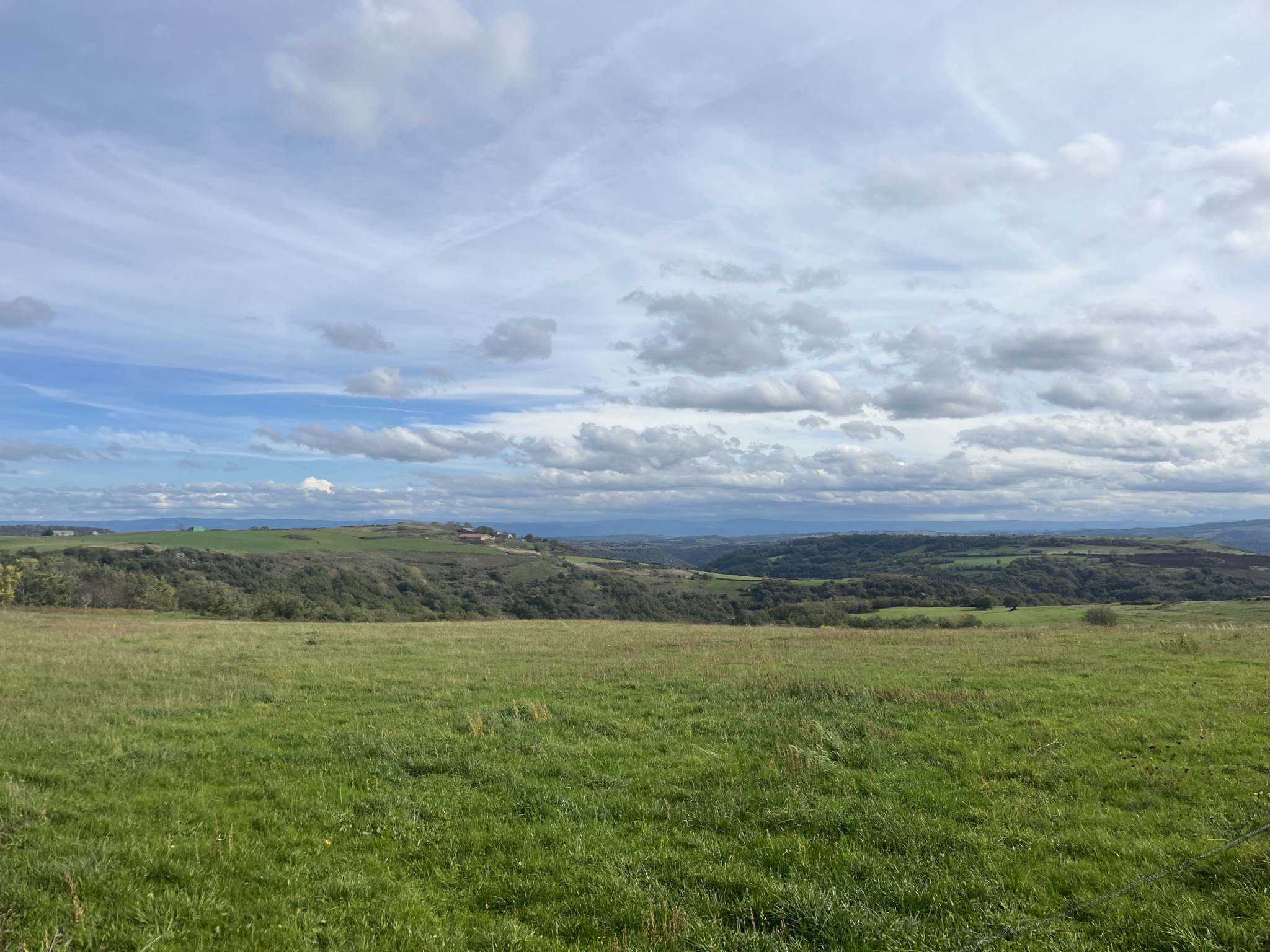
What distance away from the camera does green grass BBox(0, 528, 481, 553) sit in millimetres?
115188

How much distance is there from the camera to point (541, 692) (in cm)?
1767

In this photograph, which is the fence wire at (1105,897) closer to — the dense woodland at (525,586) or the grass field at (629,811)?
the grass field at (629,811)

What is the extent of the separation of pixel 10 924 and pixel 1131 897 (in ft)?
34.9

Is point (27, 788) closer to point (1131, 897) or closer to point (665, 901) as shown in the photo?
point (665, 901)

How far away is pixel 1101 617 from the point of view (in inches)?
1716

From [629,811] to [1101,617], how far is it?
46798mm

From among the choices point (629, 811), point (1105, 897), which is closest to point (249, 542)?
point (629, 811)

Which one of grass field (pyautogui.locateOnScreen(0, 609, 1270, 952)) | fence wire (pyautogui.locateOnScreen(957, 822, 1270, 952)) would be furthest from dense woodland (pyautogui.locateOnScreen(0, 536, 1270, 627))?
fence wire (pyautogui.locateOnScreen(957, 822, 1270, 952))

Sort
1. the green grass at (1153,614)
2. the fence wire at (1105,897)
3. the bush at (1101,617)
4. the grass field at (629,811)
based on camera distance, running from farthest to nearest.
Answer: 1. the bush at (1101,617)
2. the green grass at (1153,614)
3. the grass field at (629,811)
4. the fence wire at (1105,897)

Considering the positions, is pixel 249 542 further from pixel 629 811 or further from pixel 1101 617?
pixel 629 811

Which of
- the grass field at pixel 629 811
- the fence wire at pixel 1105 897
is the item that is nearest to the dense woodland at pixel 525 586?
the grass field at pixel 629 811

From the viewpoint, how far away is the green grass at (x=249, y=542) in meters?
115

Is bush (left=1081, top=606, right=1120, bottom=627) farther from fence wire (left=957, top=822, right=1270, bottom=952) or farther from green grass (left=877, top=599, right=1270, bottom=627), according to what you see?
fence wire (left=957, top=822, right=1270, bottom=952)

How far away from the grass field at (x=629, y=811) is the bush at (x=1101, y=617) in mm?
27880
